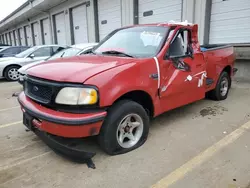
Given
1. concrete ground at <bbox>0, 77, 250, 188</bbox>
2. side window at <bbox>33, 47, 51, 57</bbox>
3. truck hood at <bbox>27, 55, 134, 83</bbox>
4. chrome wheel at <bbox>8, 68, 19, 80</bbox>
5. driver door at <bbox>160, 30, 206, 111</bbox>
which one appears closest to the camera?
concrete ground at <bbox>0, 77, 250, 188</bbox>

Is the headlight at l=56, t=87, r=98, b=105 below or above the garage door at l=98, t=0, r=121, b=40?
below

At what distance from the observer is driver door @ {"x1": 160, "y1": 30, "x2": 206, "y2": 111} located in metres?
3.31

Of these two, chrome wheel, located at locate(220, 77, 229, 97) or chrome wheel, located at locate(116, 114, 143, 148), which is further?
chrome wheel, located at locate(220, 77, 229, 97)

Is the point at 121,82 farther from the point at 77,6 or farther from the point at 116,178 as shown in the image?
the point at 77,6

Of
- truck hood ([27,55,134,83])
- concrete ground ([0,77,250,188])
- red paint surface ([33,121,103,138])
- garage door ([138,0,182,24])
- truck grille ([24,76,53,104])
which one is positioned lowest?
concrete ground ([0,77,250,188])

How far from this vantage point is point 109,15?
531 inches

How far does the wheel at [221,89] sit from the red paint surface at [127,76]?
1335 mm

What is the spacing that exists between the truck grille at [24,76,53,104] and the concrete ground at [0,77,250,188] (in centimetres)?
81

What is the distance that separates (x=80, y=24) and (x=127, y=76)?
589 inches

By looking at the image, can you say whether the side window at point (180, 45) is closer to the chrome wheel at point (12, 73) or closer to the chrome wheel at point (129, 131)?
the chrome wheel at point (129, 131)

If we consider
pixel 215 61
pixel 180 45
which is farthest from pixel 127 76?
pixel 215 61

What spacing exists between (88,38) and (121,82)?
13853 millimetres

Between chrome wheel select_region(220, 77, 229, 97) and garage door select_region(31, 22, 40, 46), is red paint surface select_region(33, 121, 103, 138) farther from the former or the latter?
garage door select_region(31, 22, 40, 46)

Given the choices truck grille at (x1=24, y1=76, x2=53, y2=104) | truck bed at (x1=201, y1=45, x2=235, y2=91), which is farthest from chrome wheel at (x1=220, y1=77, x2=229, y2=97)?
truck grille at (x1=24, y1=76, x2=53, y2=104)
